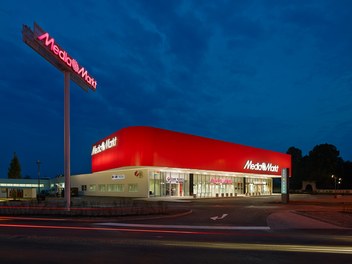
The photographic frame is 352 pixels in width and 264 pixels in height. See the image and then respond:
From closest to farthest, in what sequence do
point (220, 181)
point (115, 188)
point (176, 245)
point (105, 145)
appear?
point (176, 245)
point (105, 145)
point (115, 188)
point (220, 181)

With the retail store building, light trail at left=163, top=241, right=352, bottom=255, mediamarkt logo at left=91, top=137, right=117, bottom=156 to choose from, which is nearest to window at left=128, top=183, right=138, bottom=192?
the retail store building

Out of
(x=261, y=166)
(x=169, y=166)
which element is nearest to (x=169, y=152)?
(x=169, y=166)

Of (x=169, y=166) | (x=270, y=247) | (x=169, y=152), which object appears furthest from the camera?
(x=169, y=152)

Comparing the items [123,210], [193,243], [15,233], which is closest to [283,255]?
[193,243]

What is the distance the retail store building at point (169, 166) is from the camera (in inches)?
1852

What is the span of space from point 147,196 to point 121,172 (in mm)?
8280

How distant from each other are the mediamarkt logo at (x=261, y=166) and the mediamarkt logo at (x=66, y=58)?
39901 mm

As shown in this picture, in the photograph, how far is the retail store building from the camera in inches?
1852

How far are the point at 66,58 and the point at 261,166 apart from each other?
50.3 metres

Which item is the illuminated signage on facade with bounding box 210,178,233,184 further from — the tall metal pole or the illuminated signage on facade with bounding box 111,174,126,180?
the tall metal pole

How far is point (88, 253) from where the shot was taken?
451 inches

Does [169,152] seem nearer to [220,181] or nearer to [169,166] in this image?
[169,166]

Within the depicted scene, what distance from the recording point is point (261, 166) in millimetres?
70688

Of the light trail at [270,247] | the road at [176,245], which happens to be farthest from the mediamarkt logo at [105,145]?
the light trail at [270,247]
